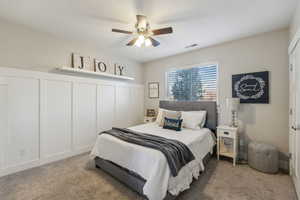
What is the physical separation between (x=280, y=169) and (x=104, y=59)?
477 cm

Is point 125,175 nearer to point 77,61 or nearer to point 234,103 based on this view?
point 234,103

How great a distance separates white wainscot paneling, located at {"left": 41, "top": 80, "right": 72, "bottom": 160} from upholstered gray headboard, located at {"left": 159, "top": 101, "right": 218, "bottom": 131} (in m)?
2.75

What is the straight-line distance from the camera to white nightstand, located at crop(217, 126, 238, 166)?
2.85 m

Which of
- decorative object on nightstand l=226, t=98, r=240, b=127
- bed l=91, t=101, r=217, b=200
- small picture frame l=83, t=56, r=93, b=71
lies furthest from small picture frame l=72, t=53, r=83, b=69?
decorative object on nightstand l=226, t=98, r=240, b=127

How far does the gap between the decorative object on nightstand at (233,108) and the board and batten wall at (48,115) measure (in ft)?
10.1

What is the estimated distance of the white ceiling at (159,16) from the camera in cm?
204

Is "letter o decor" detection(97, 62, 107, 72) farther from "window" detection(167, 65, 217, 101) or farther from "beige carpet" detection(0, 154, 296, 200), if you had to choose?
"beige carpet" detection(0, 154, 296, 200)

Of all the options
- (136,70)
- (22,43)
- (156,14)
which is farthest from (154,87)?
(22,43)

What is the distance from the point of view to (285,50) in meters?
2.71

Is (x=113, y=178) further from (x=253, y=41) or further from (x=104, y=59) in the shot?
(x=253, y=41)

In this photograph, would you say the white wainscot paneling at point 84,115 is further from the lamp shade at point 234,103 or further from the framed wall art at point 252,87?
the framed wall art at point 252,87

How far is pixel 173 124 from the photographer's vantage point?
313 centimetres

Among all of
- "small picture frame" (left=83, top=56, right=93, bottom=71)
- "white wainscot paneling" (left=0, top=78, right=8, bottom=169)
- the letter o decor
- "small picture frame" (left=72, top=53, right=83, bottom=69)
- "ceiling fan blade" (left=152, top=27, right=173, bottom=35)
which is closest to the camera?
"ceiling fan blade" (left=152, top=27, right=173, bottom=35)

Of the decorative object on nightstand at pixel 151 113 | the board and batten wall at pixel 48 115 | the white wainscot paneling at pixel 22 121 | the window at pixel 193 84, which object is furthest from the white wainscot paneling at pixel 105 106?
the window at pixel 193 84
